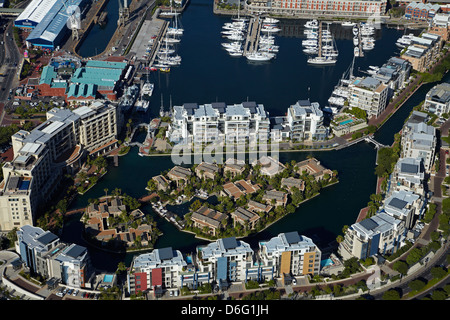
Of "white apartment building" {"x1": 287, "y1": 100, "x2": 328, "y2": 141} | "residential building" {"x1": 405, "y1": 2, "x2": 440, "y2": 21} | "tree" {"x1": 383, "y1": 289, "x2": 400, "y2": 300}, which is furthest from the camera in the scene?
"residential building" {"x1": 405, "y1": 2, "x2": 440, "y2": 21}

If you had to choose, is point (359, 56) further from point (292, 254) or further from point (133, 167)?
point (292, 254)

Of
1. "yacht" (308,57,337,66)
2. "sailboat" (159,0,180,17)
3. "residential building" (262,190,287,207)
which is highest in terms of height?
"sailboat" (159,0,180,17)

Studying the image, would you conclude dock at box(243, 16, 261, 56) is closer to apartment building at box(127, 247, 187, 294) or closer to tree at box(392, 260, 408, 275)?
tree at box(392, 260, 408, 275)

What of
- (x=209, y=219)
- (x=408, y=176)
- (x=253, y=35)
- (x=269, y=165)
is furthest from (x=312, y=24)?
(x=209, y=219)

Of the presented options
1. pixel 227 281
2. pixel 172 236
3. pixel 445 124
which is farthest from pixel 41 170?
pixel 445 124

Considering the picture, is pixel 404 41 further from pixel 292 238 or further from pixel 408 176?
pixel 292 238

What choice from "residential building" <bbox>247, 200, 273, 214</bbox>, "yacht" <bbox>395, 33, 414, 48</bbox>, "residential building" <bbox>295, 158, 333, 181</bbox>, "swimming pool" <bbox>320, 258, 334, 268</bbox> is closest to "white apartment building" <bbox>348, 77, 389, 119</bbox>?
"residential building" <bbox>295, 158, 333, 181</bbox>
